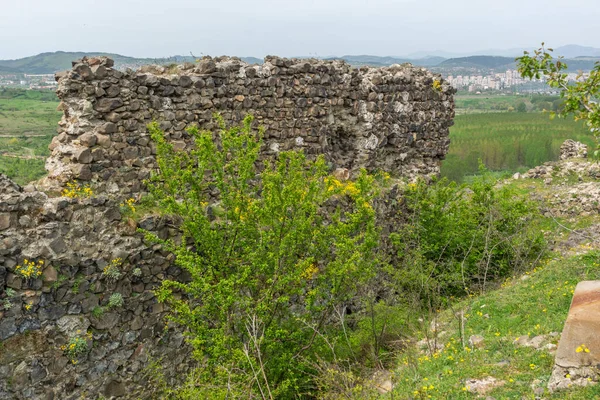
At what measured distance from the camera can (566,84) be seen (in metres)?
6.34

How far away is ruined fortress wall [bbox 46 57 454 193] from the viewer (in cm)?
612

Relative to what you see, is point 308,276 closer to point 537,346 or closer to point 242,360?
point 242,360

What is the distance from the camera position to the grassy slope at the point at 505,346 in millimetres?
4395

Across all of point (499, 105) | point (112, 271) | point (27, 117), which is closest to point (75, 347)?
point (112, 271)

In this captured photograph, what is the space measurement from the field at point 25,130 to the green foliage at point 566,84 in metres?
9.45

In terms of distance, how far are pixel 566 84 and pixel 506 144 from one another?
2011 inches

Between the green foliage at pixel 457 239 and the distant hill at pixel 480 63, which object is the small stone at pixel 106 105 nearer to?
the green foliage at pixel 457 239

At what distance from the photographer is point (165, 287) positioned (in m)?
5.74

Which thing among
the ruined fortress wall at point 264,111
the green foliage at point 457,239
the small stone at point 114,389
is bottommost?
the small stone at point 114,389

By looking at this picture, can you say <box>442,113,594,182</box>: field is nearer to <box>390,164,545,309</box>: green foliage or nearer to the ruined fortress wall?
<box>390,164,545,309</box>: green foliage

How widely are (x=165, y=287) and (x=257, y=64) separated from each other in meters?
3.68

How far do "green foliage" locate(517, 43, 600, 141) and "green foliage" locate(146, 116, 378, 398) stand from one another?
2.51 m

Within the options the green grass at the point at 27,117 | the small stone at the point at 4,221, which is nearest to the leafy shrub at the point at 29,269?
the small stone at the point at 4,221

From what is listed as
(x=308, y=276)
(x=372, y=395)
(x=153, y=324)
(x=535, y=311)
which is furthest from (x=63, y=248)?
(x=535, y=311)
